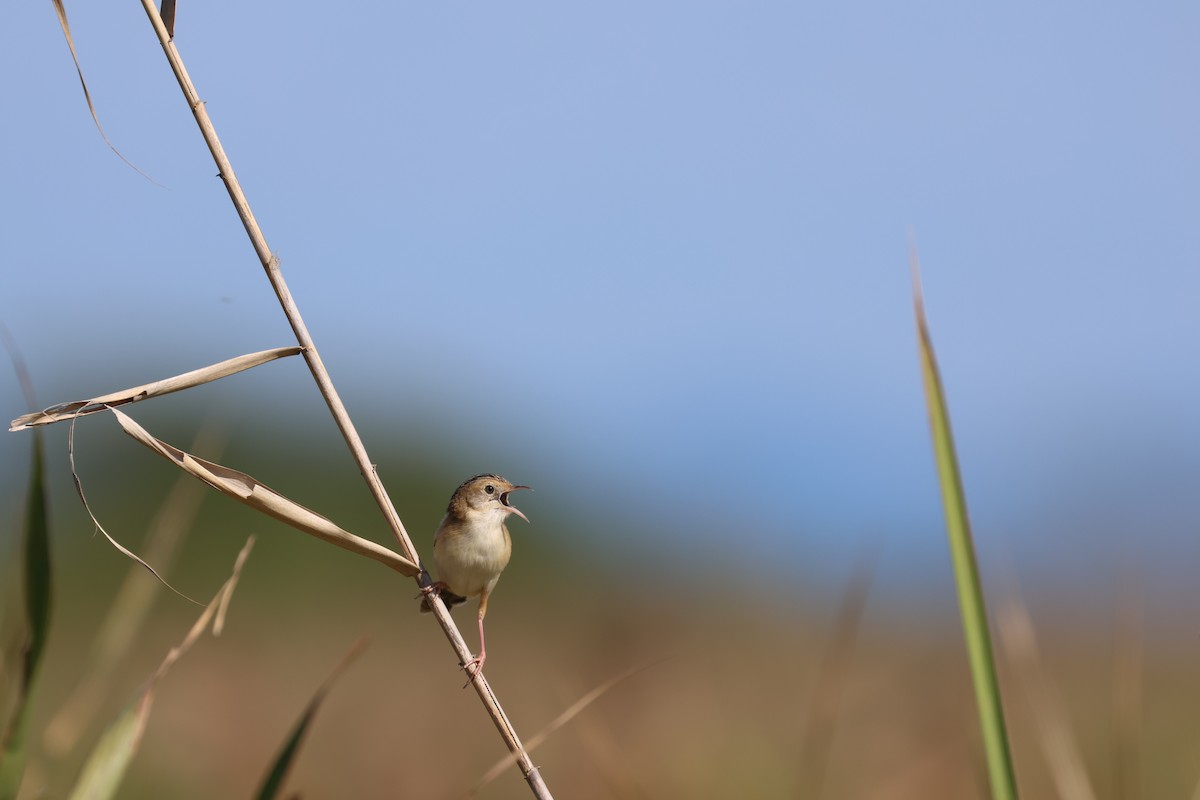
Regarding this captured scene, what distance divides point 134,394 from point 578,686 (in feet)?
23.2

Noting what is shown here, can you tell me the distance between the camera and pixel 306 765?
7.10 metres

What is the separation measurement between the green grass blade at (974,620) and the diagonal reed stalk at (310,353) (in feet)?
2.41

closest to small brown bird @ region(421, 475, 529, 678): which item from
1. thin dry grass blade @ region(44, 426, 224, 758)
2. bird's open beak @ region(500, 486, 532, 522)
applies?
bird's open beak @ region(500, 486, 532, 522)

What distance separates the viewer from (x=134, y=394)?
188cm

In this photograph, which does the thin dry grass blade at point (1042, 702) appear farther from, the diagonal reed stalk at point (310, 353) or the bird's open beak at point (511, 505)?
the bird's open beak at point (511, 505)

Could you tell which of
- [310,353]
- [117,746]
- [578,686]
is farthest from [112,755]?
[578,686]

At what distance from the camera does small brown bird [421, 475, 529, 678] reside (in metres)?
3.79

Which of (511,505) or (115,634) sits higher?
(115,634)

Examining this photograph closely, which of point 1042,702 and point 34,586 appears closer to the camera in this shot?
A: point 34,586

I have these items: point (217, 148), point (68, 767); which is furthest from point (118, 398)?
point (68, 767)

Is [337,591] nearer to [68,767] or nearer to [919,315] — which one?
[68,767]

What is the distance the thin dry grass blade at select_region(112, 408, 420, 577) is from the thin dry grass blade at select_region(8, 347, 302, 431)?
33mm

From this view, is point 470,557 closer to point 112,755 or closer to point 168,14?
point 112,755

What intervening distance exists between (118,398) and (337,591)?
15490 millimetres
